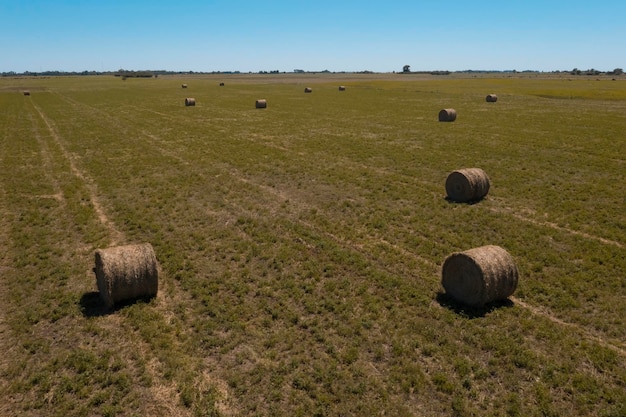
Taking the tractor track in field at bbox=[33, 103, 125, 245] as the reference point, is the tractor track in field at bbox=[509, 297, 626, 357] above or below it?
below

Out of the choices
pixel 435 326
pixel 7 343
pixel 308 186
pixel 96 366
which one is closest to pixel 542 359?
pixel 435 326

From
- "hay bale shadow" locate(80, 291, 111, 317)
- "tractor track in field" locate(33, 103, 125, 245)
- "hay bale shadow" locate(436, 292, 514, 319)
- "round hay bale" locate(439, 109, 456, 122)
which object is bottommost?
"hay bale shadow" locate(436, 292, 514, 319)

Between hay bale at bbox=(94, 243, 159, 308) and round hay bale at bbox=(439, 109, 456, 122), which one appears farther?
round hay bale at bbox=(439, 109, 456, 122)

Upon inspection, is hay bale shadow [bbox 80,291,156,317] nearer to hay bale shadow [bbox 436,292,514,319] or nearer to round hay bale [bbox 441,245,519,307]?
hay bale shadow [bbox 436,292,514,319]

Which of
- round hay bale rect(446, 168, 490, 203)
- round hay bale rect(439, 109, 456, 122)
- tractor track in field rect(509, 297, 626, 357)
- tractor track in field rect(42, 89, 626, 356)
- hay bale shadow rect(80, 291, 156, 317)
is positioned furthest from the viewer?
round hay bale rect(439, 109, 456, 122)

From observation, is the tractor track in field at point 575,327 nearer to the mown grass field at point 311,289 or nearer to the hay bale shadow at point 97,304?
the mown grass field at point 311,289

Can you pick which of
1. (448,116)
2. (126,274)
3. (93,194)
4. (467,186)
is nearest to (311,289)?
(126,274)

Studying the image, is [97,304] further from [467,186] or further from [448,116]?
[448,116]

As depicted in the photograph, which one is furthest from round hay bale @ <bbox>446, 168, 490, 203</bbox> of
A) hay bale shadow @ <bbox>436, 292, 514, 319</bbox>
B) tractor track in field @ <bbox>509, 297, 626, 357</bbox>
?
hay bale shadow @ <bbox>436, 292, 514, 319</bbox>
